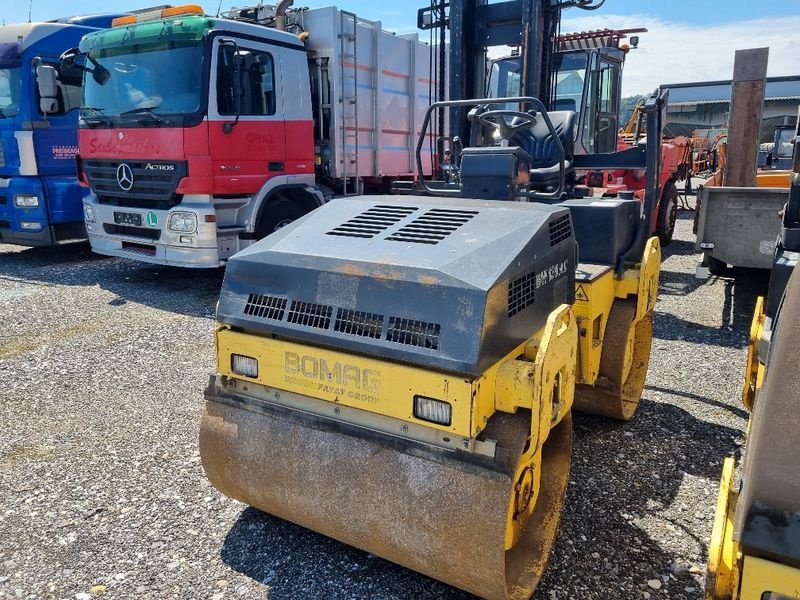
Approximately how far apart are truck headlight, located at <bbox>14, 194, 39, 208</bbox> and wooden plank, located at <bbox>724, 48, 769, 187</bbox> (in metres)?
8.89

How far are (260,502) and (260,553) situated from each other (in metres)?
0.26

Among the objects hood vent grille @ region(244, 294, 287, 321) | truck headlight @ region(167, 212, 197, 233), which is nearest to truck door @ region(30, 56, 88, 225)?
truck headlight @ region(167, 212, 197, 233)

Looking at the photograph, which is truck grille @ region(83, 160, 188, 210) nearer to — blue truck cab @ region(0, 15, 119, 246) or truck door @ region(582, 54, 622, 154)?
blue truck cab @ region(0, 15, 119, 246)

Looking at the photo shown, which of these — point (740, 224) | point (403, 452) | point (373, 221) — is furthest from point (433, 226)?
point (740, 224)

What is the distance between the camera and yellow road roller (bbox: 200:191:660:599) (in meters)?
2.24

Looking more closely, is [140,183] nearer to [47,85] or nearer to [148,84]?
[148,84]

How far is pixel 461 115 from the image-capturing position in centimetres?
550

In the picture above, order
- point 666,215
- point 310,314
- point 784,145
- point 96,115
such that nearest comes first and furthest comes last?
point 310,314
point 96,115
point 666,215
point 784,145

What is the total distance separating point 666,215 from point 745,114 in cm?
269

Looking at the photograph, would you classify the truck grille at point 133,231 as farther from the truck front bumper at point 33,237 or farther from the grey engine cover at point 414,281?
the grey engine cover at point 414,281

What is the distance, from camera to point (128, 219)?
7492mm

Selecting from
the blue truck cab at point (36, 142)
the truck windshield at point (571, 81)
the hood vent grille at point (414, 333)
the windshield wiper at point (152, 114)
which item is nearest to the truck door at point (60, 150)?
the blue truck cab at point (36, 142)

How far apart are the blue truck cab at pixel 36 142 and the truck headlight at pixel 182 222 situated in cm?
297

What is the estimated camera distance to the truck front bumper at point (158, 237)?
275 inches
